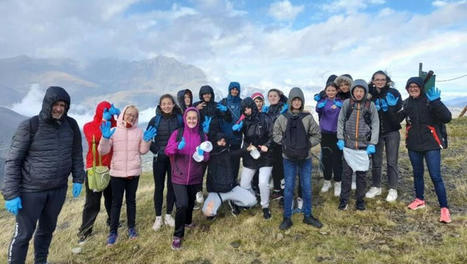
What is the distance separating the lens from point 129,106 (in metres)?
6.74

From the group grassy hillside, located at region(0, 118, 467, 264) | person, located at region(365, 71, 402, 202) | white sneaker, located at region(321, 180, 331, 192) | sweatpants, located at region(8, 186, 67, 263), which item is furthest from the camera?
white sneaker, located at region(321, 180, 331, 192)

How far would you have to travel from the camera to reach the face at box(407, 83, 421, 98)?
22.6ft

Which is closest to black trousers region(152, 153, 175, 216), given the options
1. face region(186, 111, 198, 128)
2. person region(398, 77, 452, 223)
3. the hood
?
face region(186, 111, 198, 128)

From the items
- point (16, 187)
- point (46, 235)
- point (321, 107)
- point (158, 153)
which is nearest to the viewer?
point (16, 187)

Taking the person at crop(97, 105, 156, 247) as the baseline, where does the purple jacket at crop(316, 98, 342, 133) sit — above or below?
above

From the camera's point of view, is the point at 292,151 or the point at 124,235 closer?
the point at 292,151

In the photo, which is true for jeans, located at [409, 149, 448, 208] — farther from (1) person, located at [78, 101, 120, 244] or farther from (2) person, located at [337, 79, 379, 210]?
(1) person, located at [78, 101, 120, 244]

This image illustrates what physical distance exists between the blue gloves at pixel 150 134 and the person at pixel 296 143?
10.2ft

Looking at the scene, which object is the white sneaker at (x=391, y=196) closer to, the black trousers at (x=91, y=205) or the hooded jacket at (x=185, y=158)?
the hooded jacket at (x=185, y=158)

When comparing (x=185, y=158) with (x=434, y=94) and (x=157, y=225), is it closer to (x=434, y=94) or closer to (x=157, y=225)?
(x=157, y=225)

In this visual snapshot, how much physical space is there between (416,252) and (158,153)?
6.16m

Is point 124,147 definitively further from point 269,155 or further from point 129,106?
point 269,155

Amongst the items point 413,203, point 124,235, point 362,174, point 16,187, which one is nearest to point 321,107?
point 362,174

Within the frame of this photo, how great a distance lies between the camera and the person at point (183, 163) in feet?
20.8
